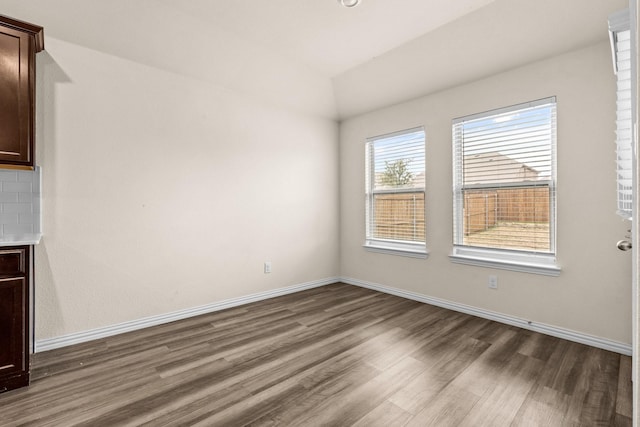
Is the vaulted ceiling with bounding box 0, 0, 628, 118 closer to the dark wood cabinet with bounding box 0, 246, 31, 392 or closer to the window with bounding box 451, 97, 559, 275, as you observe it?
the window with bounding box 451, 97, 559, 275

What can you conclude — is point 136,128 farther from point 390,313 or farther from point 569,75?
point 569,75

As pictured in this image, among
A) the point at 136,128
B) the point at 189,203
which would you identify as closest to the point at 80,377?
the point at 189,203

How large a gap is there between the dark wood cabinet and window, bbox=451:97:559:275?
3.64 meters

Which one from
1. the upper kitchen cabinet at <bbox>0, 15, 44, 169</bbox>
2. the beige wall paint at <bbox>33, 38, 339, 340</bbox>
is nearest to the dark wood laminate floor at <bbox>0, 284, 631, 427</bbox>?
the beige wall paint at <bbox>33, 38, 339, 340</bbox>

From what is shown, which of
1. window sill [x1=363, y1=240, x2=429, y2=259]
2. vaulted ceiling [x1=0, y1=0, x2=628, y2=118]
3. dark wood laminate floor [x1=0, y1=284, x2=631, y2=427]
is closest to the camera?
dark wood laminate floor [x1=0, y1=284, x2=631, y2=427]

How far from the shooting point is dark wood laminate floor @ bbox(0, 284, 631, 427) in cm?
176

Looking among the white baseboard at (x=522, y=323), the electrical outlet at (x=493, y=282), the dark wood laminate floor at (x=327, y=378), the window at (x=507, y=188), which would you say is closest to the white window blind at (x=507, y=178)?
the window at (x=507, y=188)

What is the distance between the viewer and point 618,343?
2.49 metres

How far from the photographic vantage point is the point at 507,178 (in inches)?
123

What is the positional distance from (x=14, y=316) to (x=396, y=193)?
3737mm

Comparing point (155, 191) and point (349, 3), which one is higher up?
point (349, 3)

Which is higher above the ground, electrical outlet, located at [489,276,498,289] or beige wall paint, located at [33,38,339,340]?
beige wall paint, located at [33,38,339,340]

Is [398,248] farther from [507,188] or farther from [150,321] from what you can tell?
[150,321]

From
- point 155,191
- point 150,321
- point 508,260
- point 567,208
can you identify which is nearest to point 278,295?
point 150,321
